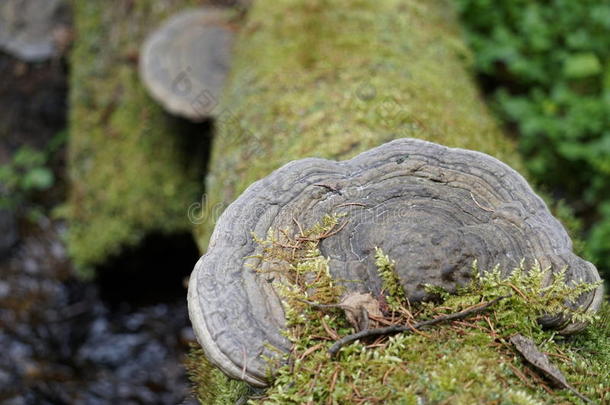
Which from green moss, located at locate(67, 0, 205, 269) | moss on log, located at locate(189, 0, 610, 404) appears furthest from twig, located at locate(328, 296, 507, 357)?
green moss, located at locate(67, 0, 205, 269)

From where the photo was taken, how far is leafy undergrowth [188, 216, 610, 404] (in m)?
1.76

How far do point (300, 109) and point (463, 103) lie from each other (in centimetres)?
123

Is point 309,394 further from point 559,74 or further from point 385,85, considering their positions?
point 559,74

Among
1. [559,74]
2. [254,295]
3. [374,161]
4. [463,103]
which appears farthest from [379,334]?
[559,74]

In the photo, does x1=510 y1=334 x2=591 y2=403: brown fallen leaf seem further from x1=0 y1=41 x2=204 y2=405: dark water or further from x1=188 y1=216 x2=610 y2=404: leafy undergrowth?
x1=0 y1=41 x2=204 y2=405: dark water

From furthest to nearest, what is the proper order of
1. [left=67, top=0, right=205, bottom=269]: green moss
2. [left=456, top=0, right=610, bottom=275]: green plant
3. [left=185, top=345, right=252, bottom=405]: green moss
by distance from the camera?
A: [left=67, top=0, right=205, bottom=269]: green moss
[left=456, top=0, right=610, bottom=275]: green plant
[left=185, top=345, right=252, bottom=405]: green moss

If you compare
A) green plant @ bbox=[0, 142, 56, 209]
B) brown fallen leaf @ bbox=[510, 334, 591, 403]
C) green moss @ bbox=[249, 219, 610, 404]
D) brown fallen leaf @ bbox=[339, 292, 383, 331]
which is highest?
brown fallen leaf @ bbox=[339, 292, 383, 331]

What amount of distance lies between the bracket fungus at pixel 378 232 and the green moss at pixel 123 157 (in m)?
3.76

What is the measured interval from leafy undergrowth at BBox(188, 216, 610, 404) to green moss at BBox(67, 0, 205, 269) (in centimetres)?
396

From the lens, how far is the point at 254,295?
1916 millimetres

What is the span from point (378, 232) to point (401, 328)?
34 centimetres

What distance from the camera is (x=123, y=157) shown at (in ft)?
19.1

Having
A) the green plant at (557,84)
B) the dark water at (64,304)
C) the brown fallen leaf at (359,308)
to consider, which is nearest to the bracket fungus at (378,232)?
the brown fallen leaf at (359,308)

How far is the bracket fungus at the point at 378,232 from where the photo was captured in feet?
6.12
